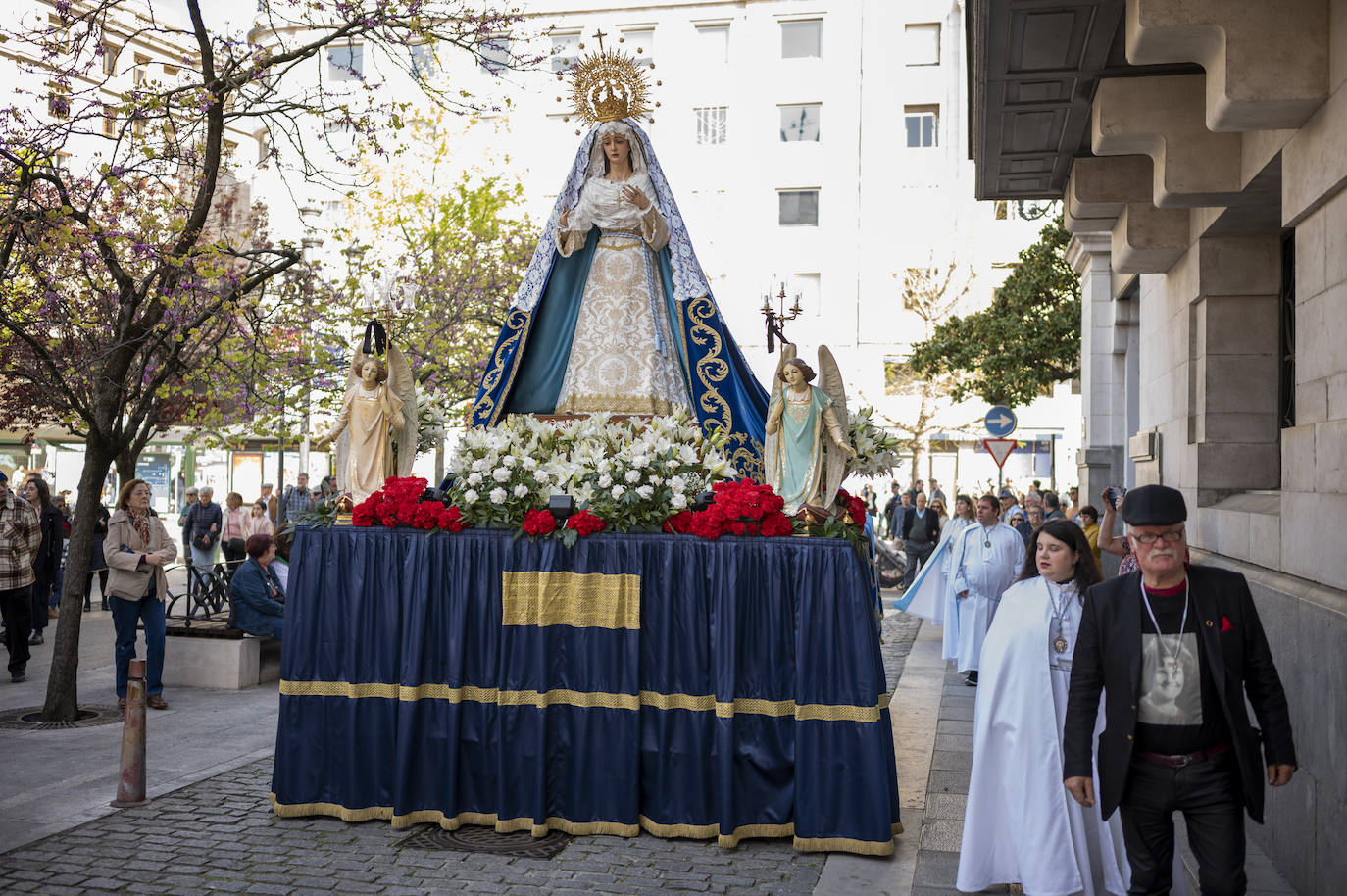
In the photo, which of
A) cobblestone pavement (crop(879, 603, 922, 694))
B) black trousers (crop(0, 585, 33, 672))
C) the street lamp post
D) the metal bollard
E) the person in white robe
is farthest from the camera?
cobblestone pavement (crop(879, 603, 922, 694))

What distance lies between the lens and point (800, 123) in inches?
1607

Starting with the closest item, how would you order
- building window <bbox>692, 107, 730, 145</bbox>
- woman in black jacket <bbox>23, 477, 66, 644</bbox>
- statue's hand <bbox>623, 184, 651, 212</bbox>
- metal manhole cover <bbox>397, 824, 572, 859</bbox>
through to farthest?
metal manhole cover <bbox>397, 824, 572, 859</bbox>
statue's hand <bbox>623, 184, 651, 212</bbox>
woman in black jacket <bbox>23, 477, 66, 644</bbox>
building window <bbox>692, 107, 730, 145</bbox>

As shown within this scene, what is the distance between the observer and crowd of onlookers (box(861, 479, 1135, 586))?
8.90m

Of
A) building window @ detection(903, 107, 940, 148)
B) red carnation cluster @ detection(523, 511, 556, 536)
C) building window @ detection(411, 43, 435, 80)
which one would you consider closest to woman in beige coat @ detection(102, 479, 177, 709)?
building window @ detection(411, 43, 435, 80)

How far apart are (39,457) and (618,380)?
2863cm

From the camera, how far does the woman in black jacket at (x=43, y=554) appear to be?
1438cm

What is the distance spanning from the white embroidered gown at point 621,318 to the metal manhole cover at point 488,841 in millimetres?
2876

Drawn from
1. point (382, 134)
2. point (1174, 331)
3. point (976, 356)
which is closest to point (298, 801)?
point (1174, 331)

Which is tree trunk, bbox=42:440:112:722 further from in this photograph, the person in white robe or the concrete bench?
the person in white robe

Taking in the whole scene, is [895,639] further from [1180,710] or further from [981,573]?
[1180,710]

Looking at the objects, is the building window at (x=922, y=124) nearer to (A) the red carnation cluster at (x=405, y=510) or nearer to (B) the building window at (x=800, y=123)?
(B) the building window at (x=800, y=123)

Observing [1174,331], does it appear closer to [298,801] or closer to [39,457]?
[298,801]

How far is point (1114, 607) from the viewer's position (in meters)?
4.45

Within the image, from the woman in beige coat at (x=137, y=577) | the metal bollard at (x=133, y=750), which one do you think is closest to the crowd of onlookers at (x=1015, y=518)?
the metal bollard at (x=133, y=750)
